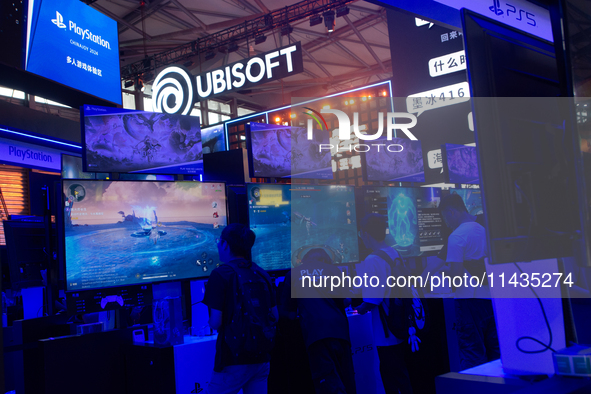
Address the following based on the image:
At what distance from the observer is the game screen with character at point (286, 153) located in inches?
158

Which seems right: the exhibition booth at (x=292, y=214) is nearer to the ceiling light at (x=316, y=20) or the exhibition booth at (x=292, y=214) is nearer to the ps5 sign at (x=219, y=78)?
the ps5 sign at (x=219, y=78)

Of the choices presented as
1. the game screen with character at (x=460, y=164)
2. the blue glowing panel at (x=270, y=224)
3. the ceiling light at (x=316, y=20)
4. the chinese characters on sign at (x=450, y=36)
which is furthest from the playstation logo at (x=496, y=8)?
the ceiling light at (x=316, y=20)

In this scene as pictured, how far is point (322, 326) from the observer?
3.01 m

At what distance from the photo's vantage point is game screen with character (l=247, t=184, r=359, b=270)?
3.85 meters

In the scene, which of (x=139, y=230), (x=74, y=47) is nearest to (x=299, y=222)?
(x=139, y=230)

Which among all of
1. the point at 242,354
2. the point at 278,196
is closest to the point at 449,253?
the point at 278,196

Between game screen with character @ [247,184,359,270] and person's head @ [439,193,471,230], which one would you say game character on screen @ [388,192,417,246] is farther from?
person's head @ [439,193,471,230]

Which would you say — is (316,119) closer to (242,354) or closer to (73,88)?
(73,88)

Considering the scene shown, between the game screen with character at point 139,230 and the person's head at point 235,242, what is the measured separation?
757 millimetres

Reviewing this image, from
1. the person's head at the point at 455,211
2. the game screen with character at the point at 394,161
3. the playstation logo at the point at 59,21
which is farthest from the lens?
the game screen with character at the point at 394,161

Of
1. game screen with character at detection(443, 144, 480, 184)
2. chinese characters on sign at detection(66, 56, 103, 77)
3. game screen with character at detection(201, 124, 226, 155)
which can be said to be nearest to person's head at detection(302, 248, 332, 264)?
game screen with character at detection(201, 124, 226, 155)

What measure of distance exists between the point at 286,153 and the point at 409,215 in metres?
1.51

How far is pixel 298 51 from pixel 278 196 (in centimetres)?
281

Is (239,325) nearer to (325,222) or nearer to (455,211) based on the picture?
(325,222)
